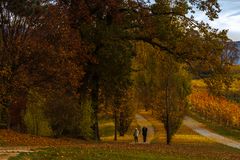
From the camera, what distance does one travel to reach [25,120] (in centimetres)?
3250

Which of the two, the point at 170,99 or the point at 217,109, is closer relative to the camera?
the point at 170,99

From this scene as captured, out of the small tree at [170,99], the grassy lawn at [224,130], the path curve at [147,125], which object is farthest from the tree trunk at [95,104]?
the grassy lawn at [224,130]

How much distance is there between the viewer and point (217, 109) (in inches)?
2970

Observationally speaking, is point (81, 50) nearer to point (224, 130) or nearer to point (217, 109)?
point (224, 130)

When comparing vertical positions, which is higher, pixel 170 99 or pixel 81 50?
pixel 81 50

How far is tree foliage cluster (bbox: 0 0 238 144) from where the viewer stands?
27.0m

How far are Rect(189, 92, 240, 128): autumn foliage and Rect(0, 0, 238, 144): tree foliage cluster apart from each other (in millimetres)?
31188

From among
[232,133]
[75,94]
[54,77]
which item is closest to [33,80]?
[54,77]

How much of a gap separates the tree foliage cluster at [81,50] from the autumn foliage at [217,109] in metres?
31.2

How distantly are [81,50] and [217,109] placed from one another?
4924 centimetres

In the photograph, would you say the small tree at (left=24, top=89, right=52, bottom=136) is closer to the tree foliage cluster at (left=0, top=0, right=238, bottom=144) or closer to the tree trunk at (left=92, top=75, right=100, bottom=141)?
the tree foliage cluster at (left=0, top=0, right=238, bottom=144)

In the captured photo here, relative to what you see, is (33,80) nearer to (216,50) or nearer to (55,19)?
(55,19)

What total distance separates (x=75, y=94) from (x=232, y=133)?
39.8 metres

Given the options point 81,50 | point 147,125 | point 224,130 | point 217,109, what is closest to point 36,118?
point 81,50
